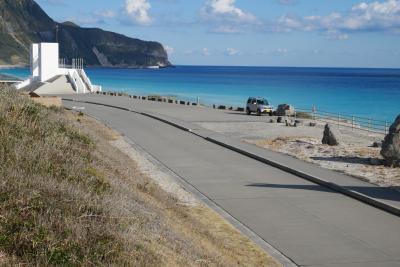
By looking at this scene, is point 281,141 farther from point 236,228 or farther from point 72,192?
point 72,192

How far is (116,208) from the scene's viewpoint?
8195 millimetres

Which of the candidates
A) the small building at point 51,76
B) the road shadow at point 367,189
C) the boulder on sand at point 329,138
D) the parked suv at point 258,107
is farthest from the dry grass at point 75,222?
the small building at point 51,76

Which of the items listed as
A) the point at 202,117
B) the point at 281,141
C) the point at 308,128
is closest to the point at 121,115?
the point at 202,117

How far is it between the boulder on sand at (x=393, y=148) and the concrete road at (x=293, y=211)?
3.88 m

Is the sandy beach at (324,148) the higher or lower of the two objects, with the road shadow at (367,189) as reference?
higher

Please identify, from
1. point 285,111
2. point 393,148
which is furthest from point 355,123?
point 393,148

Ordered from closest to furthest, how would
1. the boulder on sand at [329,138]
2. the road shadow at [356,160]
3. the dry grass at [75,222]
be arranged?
the dry grass at [75,222], the road shadow at [356,160], the boulder on sand at [329,138]

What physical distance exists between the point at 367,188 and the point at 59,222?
11123 mm

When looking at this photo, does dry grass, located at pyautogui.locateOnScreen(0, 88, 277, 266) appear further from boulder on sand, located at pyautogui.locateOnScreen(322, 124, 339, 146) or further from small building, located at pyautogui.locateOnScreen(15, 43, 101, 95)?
small building, located at pyautogui.locateOnScreen(15, 43, 101, 95)

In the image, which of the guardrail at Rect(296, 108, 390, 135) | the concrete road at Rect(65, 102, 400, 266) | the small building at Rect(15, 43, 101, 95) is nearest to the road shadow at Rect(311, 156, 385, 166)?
the concrete road at Rect(65, 102, 400, 266)

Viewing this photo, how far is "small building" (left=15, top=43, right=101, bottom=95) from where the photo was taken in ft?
242

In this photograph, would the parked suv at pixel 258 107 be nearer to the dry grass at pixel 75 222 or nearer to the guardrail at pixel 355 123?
the guardrail at pixel 355 123

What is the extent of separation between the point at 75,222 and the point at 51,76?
72052 millimetres

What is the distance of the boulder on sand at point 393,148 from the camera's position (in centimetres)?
2047
